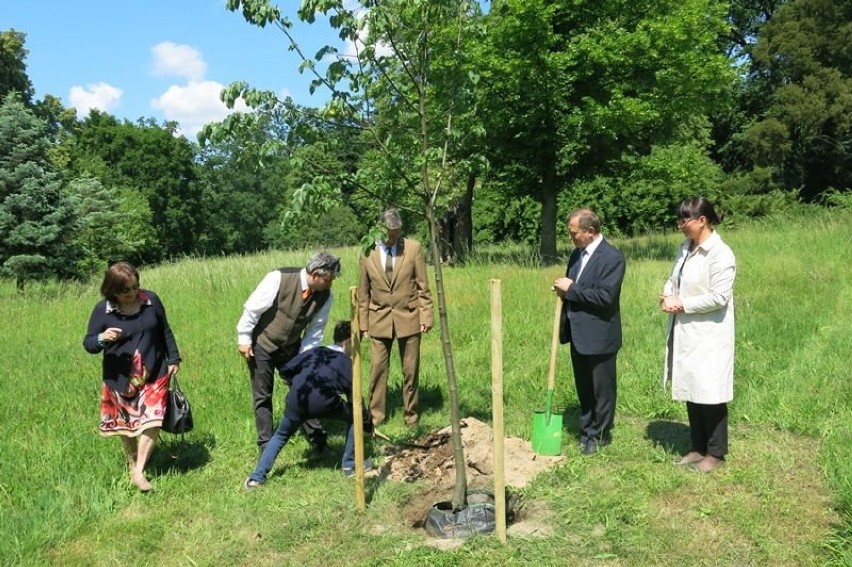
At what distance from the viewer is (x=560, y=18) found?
15383mm

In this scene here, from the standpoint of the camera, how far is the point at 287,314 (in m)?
4.89

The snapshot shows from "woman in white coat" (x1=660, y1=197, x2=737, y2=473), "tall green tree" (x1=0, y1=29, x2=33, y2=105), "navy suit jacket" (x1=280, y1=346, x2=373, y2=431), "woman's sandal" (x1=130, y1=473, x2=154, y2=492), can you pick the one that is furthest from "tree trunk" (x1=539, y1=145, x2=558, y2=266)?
"tall green tree" (x1=0, y1=29, x2=33, y2=105)

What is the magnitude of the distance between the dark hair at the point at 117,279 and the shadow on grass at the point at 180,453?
1.50 m

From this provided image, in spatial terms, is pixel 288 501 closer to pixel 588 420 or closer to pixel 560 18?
pixel 588 420

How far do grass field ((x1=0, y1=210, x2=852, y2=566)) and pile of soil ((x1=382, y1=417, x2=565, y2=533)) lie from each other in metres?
0.13

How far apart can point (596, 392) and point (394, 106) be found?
2740 mm

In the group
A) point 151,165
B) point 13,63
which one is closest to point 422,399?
point 13,63

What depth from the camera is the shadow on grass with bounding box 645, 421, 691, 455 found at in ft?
17.0

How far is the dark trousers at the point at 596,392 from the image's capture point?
505cm

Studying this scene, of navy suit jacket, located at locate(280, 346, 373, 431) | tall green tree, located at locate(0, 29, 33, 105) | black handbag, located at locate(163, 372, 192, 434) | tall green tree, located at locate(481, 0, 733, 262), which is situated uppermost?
tall green tree, located at locate(0, 29, 33, 105)

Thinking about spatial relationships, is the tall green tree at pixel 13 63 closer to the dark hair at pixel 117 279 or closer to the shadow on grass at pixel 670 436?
the dark hair at pixel 117 279

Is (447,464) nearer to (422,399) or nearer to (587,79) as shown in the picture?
(422,399)

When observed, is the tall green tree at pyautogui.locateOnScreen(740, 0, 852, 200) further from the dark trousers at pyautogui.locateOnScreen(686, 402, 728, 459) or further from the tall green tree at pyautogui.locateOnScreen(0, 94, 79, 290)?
the dark trousers at pyautogui.locateOnScreen(686, 402, 728, 459)

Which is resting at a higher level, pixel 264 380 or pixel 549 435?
pixel 264 380
